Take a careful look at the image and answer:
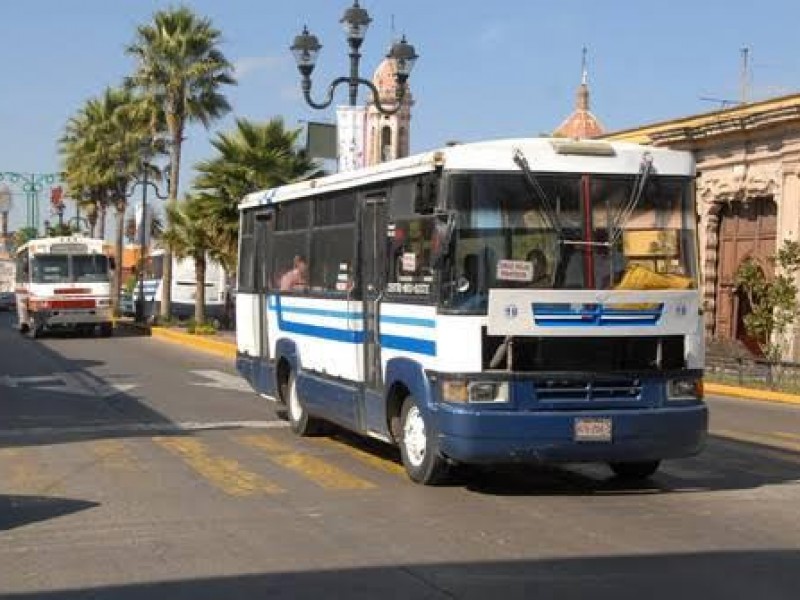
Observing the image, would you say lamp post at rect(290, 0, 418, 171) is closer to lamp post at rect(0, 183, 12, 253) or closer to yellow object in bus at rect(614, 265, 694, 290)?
yellow object in bus at rect(614, 265, 694, 290)

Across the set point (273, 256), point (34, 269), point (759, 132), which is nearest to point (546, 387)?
point (273, 256)

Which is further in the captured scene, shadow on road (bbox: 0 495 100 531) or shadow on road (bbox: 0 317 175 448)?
shadow on road (bbox: 0 317 175 448)

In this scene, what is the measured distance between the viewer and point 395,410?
35.5ft

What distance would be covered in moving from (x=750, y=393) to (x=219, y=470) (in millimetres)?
13402

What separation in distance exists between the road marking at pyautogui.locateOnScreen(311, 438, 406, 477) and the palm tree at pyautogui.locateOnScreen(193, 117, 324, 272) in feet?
69.0

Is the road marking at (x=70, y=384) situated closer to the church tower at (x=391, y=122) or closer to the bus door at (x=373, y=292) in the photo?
the bus door at (x=373, y=292)

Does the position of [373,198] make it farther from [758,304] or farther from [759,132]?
[759,132]

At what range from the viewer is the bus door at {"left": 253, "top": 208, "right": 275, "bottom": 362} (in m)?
14.6

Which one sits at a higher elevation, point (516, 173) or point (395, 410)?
point (516, 173)

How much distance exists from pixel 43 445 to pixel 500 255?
5.92 metres

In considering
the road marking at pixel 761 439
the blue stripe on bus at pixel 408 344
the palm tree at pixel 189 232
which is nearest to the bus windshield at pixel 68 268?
the palm tree at pixel 189 232

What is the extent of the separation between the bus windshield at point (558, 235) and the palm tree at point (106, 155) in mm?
39333

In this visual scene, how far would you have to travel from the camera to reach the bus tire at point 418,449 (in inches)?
391

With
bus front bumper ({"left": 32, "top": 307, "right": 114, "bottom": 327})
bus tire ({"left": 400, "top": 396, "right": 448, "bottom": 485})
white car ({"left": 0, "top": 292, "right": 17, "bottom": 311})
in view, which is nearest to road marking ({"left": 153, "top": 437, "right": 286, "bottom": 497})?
bus tire ({"left": 400, "top": 396, "right": 448, "bottom": 485})
